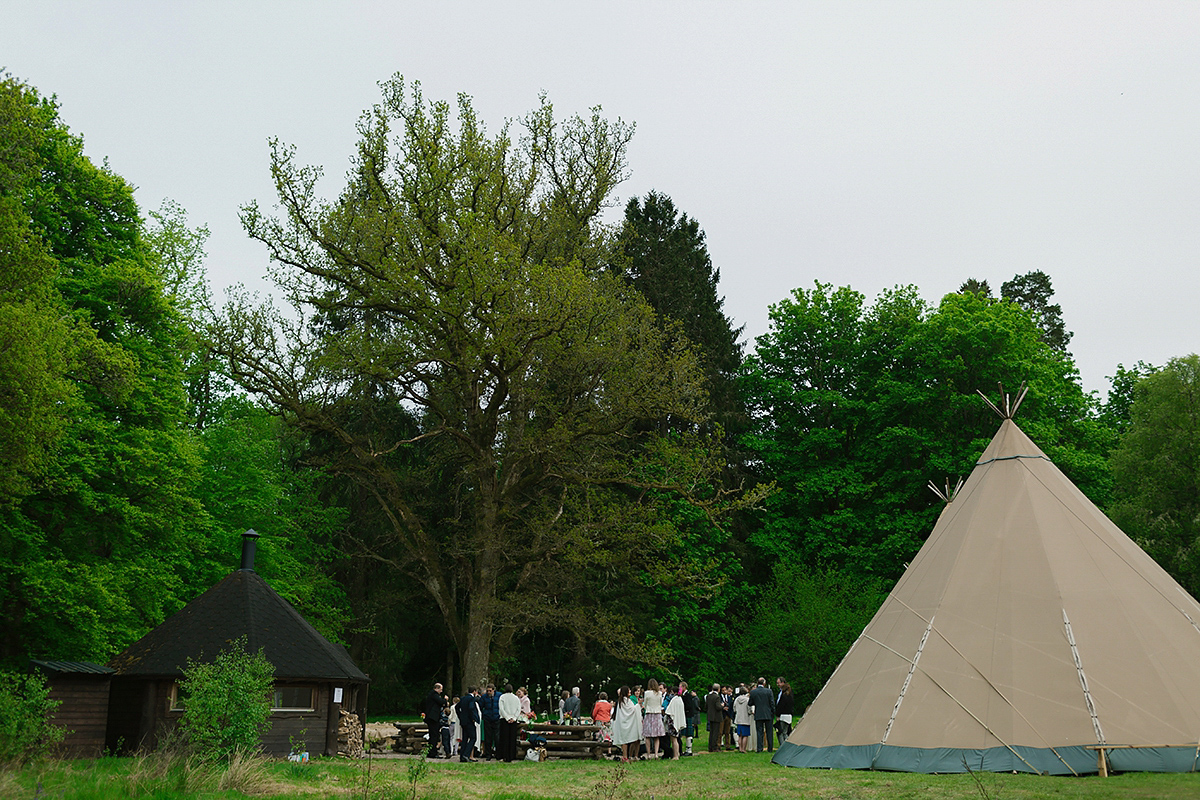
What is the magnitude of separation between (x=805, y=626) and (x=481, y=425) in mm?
10754

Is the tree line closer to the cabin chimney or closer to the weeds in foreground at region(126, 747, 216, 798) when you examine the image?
the cabin chimney

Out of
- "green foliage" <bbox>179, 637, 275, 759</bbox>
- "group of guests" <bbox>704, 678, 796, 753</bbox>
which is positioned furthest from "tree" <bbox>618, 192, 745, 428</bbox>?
"green foliage" <bbox>179, 637, 275, 759</bbox>

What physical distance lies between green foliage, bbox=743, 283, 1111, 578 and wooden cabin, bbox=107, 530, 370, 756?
1811 centimetres

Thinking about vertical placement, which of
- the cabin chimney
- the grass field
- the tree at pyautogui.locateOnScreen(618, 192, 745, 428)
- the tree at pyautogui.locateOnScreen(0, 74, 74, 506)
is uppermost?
the tree at pyautogui.locateOnScreen(618, 192, 745, 428)

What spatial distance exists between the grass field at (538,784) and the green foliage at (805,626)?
13491 mm

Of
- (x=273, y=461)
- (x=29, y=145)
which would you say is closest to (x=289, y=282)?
(x=29, y=145)

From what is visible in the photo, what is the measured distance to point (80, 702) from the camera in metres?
16.8

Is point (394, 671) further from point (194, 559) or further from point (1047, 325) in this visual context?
point (1047, 325)

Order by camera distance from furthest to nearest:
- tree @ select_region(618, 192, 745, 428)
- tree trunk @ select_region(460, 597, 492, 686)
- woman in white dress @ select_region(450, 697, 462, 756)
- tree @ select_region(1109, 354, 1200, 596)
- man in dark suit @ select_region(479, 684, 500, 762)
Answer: tree @ select_region(618, 192, 745, 428)
tree @ select_region(1109, 354, 1200, 596)
tree trunk @ select_region(460, 597, 492, 686)
woman in white dress @ select_region(450, 697, 462, 756)
man in dark suit @ select_region(479, 684, 500, 762)

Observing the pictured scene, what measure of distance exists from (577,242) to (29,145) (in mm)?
13066

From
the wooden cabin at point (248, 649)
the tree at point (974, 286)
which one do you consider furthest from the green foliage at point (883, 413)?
the wooden cabin at point (248, 649)

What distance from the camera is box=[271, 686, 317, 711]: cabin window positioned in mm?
18250

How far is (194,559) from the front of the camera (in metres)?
28.0

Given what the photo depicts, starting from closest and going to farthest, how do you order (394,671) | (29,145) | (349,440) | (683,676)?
(29,145) < (349,440) < (683,676) < (394,671)
